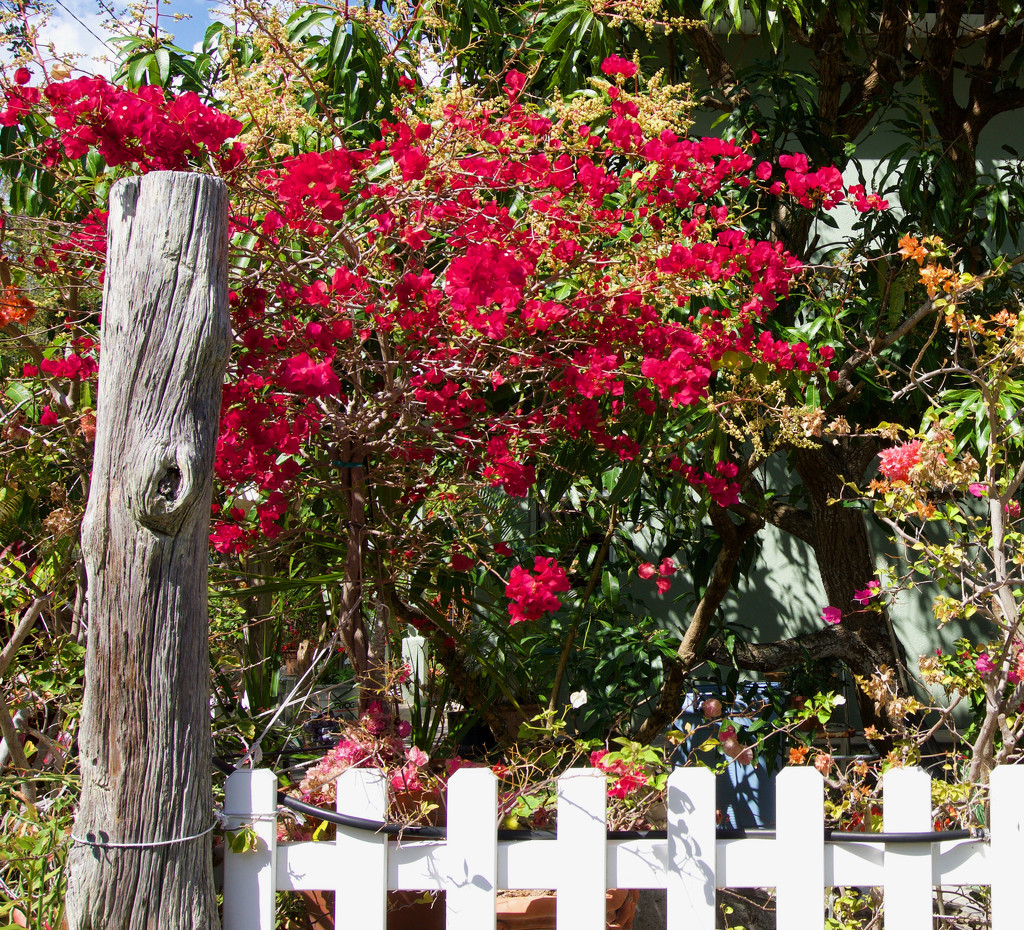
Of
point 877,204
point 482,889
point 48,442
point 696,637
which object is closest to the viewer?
point 482,889

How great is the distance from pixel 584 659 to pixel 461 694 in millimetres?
471

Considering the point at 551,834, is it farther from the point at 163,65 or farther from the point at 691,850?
the point at 163,65

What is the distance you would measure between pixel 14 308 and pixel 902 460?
7.10ft

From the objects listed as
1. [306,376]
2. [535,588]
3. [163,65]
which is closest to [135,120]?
[306,376]

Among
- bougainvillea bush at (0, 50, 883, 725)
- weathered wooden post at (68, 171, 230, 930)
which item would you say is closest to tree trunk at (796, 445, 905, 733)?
bougainvillea bush at (0, 50, 883, 725)

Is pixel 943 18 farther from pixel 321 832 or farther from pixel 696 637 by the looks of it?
pixel 321 832

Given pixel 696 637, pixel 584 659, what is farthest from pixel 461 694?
pixel 696 637

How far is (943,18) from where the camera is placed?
334cm

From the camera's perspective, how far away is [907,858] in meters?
1.58

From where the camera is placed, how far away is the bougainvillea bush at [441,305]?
190 cm

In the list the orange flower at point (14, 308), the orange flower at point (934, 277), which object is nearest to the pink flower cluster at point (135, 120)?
the orange flower at point (14, 308)

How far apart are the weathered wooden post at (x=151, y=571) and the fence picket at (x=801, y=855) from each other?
0.95m

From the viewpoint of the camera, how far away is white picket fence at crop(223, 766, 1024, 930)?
1515 millimetres

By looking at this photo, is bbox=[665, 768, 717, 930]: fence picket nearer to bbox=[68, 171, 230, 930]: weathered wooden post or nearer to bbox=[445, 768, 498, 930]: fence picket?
bbox=[445, 768, 498, 930]: fence picket
